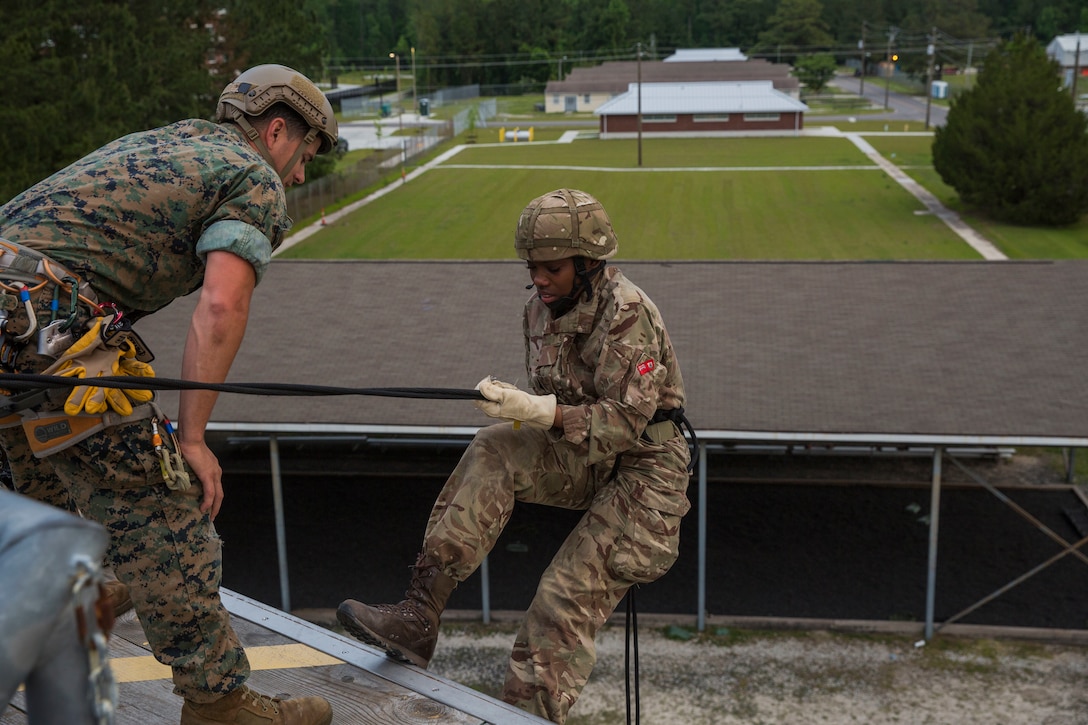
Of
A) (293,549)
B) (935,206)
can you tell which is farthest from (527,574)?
(935,206)

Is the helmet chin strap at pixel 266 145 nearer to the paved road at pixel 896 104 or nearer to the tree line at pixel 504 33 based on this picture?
the tree line at pixel 504 33

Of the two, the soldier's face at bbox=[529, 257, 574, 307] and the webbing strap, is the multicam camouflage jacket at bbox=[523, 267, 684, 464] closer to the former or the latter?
the soldier's face at bbox=[529, 257, 574, 307]

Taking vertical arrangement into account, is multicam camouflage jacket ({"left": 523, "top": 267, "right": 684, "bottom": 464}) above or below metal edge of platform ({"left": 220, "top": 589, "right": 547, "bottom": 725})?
above

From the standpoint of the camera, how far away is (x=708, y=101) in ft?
241

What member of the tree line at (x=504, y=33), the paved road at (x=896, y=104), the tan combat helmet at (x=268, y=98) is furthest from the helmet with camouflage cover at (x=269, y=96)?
the paved road at (x=896, y=104)

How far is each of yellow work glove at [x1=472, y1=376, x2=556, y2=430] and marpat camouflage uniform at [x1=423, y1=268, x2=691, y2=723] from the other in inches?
3.1

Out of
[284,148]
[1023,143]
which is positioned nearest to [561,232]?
[284,148]

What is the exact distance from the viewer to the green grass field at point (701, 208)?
38625 mm

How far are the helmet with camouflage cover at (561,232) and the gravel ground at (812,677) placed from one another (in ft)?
27.4

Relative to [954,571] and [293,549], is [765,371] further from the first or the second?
[293,549]

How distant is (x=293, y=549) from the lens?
15219 mm

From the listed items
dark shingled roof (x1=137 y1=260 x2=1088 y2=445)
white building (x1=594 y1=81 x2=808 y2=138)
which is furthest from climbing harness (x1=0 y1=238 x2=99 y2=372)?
white building (x1=594 y1=81 x2=808 y2=138)

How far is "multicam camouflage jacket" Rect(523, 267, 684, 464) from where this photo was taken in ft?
13.9

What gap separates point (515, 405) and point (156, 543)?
1.37 meters
